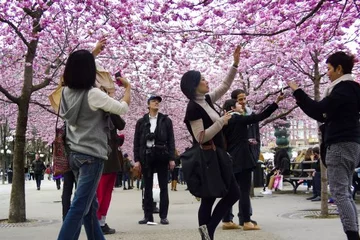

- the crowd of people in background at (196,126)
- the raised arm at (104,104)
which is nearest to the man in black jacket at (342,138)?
the crowd of people in background at (196,126)

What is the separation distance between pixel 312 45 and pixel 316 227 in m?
4.50

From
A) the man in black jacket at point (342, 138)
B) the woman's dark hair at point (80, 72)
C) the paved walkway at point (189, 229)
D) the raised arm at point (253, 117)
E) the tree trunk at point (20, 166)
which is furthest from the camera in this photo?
the tree trunk at point (20, 166)

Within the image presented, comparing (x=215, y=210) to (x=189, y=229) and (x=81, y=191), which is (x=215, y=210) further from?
(x=189, y=229)

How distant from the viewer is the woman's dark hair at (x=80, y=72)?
4.30 metres

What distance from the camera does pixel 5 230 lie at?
291 inches

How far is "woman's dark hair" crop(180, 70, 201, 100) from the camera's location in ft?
17.0

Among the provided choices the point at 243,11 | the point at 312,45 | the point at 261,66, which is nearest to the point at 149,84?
the point at 261,66

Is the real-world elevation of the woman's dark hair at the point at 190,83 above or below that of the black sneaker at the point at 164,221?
above

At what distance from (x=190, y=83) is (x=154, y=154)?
2.43 meters

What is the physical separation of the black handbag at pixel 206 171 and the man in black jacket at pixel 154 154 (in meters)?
2.46

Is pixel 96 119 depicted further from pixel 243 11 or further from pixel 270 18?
pixel 270 18

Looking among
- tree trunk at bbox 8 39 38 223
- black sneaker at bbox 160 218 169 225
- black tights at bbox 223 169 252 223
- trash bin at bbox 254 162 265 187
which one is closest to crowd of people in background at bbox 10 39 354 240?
black tights at bbox 223 169 252 223

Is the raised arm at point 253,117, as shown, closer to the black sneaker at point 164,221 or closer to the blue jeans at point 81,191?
the blue jeans at point 81,191

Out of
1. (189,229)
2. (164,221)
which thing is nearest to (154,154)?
(164,221)
